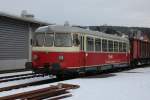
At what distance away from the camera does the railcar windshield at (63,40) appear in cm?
1856

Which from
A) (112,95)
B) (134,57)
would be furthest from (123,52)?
(112,95)

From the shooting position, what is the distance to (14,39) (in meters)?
30.7

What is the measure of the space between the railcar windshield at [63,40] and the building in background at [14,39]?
8.93 meters

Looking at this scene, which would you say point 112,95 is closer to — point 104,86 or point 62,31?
point 104,86

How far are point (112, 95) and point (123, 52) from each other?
15.4m

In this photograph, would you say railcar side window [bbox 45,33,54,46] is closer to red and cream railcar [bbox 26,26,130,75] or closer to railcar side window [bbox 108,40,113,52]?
red and cream railcar [bbox 26,26,130,75]

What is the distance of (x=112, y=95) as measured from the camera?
12352mm

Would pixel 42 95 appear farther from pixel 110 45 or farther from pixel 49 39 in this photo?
pixel 110 45

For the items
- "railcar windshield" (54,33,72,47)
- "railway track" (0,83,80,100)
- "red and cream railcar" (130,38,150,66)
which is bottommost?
"railway track" (0,83,80,100)

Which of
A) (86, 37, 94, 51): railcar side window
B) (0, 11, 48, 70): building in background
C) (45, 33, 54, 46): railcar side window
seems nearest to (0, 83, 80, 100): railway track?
(45, 33, 54, 46): railcar side window

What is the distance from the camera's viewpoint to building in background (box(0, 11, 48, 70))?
94.2 feet

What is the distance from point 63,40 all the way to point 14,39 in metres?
12.7

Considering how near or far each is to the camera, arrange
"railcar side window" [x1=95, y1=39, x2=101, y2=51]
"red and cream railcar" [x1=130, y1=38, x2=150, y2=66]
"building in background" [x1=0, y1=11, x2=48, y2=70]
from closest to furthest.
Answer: "railcar side window" [x1=95, y1=39, x2=101, y2=51]
"building in background" [x1=0, y1=11, x2=48, y2=70]
"red and cream railcar" [x1=130, y1=38, x2=150, y2=66]

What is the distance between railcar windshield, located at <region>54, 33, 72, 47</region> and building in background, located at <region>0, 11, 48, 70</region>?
893 cm
